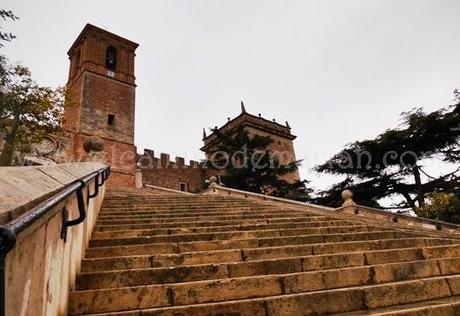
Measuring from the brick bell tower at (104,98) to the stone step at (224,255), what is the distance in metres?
19.8

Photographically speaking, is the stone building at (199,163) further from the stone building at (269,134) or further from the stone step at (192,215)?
the stone step at (192,215)

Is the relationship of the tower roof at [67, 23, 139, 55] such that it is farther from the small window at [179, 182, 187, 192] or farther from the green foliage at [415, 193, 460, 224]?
the green foliage at [415, 193, 460, 224]

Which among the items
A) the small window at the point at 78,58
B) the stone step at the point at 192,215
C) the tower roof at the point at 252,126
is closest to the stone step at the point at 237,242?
the stone step at the point at 192,215

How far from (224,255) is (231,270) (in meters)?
0.43

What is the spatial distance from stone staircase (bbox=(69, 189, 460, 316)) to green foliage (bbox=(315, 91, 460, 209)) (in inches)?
586

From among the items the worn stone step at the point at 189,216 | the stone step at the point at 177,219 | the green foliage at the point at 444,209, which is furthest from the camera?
the green foliage at the point at 444,209

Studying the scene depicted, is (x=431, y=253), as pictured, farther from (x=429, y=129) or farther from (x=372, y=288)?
(x=429, y=129)

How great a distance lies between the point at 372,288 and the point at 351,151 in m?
17.6

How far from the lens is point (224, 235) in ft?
16.3

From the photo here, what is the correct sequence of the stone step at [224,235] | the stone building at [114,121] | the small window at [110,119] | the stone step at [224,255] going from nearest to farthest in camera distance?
1. the stone step at [224,255]
2. the stone step at [224,235]
3. the stone building at [114,121]
4. the small window at [110,119]

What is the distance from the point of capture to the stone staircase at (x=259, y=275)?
2938 millimetres

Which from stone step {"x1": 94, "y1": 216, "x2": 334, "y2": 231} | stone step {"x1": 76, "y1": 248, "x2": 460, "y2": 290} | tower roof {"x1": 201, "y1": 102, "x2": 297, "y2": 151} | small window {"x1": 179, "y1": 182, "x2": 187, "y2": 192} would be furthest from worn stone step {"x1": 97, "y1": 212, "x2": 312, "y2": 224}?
small window {"x1": 179, "y1": 182, "x2": 187, "y2": 192}

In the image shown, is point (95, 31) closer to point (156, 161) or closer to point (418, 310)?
point (156, 161)

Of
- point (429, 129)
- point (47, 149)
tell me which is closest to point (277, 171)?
point (429, 129)
